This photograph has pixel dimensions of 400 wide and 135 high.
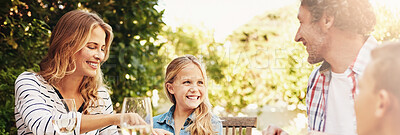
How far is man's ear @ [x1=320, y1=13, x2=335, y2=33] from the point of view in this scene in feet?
4.76

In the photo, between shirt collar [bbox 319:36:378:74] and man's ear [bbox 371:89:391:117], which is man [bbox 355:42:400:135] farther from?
shirt collar [bbox 319:36:378:74]

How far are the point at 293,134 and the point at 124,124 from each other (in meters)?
4.55

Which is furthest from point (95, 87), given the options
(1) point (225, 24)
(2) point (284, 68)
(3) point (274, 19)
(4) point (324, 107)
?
(3) point (274, 19)

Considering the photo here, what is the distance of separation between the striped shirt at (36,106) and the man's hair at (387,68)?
1.30 m

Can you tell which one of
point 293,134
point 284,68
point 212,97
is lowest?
point 293,134

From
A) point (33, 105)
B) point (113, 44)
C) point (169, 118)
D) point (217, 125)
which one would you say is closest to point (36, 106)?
point (33, 105)

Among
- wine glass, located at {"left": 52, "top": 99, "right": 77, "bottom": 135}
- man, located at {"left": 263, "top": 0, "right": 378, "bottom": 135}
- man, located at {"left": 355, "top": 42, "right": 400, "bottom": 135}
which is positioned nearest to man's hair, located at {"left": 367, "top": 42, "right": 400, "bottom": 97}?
man, located at {"left": 355, "top": 42, "right": 400, "bottom": 135}

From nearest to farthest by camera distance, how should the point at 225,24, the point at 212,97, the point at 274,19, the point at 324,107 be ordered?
the point at 324,107
the point at 212,97
the point at 225,24
the point at 274,19

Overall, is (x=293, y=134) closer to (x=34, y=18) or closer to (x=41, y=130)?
(x=34, y=18)

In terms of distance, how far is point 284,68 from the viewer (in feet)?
18.4

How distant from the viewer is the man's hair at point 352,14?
1.42 metres

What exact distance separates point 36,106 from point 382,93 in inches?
63.5

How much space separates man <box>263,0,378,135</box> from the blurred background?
107 centimetres

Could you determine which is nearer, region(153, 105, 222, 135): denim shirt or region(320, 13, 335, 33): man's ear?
region(320, 13, 335, 33): man's ear
